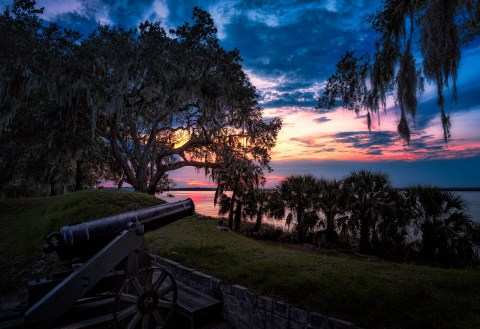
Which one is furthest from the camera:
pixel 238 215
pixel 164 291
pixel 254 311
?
pixel 238 215

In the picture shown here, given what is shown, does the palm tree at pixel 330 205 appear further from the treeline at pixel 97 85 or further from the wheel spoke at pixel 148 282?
the wheel spoke at pixel 148 282

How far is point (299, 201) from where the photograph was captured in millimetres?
19828

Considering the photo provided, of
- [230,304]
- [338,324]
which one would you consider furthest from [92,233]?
[338,324]

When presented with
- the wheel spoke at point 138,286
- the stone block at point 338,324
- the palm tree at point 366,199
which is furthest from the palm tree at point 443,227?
the wheel spoke at point 138,286

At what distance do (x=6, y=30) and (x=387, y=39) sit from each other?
18.4 m

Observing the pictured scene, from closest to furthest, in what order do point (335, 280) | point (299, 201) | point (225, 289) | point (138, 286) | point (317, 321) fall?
point (317, 321), point (138, 286), point (335, 280), point (225, 289), point (299, 201)

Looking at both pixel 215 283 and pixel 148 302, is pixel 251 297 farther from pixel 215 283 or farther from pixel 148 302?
pixel 148 302

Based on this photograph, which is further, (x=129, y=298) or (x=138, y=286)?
(x=138, y=286)

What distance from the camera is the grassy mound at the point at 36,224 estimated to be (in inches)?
371

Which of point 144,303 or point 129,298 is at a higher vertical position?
point 129,298

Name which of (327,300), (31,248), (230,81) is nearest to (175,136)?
(230,81)

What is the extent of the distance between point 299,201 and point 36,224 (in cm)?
1518

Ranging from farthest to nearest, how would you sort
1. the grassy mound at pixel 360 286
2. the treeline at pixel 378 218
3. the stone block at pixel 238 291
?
1. the treeline at pixel 378 218
2. the stone block at pixel 238 291
3. the grassy mound at pixel 360 286

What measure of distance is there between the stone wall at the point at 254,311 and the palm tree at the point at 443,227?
8729 mm
